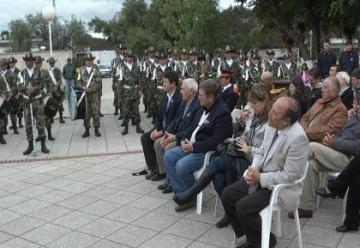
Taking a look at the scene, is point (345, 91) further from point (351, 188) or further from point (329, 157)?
point (351, 188)

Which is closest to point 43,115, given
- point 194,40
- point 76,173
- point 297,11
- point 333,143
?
point 76,173

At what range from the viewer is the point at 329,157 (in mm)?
5027

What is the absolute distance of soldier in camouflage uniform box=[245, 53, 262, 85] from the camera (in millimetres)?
14375

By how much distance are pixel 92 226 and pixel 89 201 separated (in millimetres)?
945

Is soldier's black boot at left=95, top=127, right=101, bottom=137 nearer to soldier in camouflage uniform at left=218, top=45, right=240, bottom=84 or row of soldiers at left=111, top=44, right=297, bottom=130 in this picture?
row of soldiers at left=111, top=44, right=297, bottom=130

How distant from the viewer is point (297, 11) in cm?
1324

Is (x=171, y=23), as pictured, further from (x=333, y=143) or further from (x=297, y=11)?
(x=333, y=143)

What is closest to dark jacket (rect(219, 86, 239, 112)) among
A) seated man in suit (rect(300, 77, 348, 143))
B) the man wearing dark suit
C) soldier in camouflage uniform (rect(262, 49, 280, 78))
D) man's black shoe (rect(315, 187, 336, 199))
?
the man wearing dark suit

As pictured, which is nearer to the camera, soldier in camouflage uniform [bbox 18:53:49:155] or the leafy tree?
soldier in camouflage uniform [bbox 18:53:49:155]

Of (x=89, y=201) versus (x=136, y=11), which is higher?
(x=136, y=11)

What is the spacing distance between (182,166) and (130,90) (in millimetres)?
6586

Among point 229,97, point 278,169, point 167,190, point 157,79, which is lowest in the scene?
point 167,190

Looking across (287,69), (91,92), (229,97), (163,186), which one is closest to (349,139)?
(163,186)

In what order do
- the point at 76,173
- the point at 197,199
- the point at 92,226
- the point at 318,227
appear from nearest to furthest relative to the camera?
1. the point at 318,227
2. the point at 92,226
3. the point at 197,199
4. the point at 76,173
